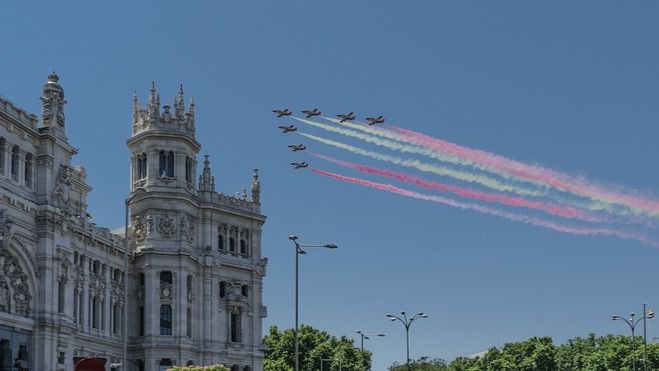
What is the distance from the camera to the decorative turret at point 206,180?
10750cm

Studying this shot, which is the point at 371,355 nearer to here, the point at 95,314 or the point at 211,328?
the point at 211,328

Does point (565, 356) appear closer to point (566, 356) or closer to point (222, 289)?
point (566, 356)

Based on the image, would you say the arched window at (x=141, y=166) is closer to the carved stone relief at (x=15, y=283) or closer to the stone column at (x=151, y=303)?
the stone column at (x=151, y=303)

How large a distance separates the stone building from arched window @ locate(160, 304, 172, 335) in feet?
0.31

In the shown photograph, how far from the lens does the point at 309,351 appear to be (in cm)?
15075

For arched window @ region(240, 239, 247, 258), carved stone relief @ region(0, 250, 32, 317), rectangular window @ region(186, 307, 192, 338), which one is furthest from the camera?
arched window @ region(240, 239, 247, 258)

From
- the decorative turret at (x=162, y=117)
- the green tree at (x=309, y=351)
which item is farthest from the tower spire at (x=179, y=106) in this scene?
the green tree at (x=309, y=351)

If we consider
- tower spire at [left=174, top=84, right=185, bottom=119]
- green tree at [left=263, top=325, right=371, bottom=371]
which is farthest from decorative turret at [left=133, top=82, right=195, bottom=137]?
green tree at [left=263, top=325, right=371, bottom=371]

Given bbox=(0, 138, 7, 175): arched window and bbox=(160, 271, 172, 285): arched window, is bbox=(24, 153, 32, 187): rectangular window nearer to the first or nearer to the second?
bbox=(0, 138, 7, 175): arched window

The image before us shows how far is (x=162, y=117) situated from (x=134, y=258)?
1428 centimetres

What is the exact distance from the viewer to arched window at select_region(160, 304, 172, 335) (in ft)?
325

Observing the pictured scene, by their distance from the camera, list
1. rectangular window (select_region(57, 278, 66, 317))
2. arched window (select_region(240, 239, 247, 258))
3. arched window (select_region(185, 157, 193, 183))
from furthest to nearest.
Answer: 1. arched window (select_region(240, 239, 247, 258))
2. arched window (select_region(185, 157, 193, 183))
3. rectangular window (select_region(57, 278, 66, 317))

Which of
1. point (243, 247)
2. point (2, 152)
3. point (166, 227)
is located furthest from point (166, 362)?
point (2, 152)

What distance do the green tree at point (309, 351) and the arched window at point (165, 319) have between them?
47726 mm
